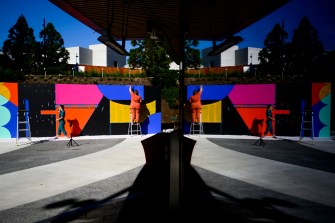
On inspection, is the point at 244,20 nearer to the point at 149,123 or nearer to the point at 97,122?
the point at 149,123

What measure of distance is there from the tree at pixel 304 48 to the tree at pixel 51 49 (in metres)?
33.8

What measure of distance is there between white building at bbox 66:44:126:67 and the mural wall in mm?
35992

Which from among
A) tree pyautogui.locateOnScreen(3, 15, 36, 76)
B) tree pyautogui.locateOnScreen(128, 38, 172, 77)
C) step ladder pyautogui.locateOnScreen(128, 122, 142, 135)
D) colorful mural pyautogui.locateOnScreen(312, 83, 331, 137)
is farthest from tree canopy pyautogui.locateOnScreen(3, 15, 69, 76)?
colorful mural pyautogui.locateOnScreen(312, 83, 331, 137)

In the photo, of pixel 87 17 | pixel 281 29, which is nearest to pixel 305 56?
pixel 281 29

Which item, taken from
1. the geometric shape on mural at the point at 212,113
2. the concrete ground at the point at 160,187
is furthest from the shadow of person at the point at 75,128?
the geometric shape on mural at the point at 212,113

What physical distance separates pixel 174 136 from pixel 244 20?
7.25 m

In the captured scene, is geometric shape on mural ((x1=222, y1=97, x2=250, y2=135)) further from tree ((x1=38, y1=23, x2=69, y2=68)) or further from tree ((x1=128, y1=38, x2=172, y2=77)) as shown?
tree ((x1=38, y1=23, x2=69, y2=68))

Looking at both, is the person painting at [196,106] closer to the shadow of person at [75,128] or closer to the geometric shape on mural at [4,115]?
the shadow of person at [75,128]

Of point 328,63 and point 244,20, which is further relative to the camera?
point 328,63

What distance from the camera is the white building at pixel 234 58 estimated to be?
46.9 metres

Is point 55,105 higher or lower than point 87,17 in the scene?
lower

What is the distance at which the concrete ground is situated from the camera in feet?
13.6

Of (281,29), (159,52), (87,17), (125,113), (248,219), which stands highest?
(281,29)

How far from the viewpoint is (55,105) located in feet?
44.5
